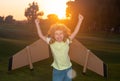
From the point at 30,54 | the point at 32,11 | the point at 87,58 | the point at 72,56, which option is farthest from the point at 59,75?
the point at 32,11

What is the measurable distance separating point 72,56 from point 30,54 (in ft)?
5.64

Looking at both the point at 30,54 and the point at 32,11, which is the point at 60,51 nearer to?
the point at 30,54

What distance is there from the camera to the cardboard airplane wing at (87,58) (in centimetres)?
1303

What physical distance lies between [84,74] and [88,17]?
33948mm

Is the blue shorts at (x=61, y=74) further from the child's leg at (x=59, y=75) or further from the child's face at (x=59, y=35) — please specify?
the child's face at (x=59, y=35)

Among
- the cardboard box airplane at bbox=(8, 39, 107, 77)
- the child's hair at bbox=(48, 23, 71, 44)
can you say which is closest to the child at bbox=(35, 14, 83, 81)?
the child's hair at bbox=(48, 23, 71, 44)

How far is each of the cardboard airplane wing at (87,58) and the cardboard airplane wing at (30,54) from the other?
1163 millimetres

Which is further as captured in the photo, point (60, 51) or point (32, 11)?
point (32, 11)

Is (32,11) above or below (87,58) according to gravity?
below

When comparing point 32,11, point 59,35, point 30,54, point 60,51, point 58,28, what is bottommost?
point 32,11

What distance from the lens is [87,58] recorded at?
523 inches

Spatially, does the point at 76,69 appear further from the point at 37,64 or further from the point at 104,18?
the point at 104,18

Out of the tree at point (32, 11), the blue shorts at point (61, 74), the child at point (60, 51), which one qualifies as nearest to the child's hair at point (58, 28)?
the child at point (60, 51)

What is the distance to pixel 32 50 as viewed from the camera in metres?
13.6
